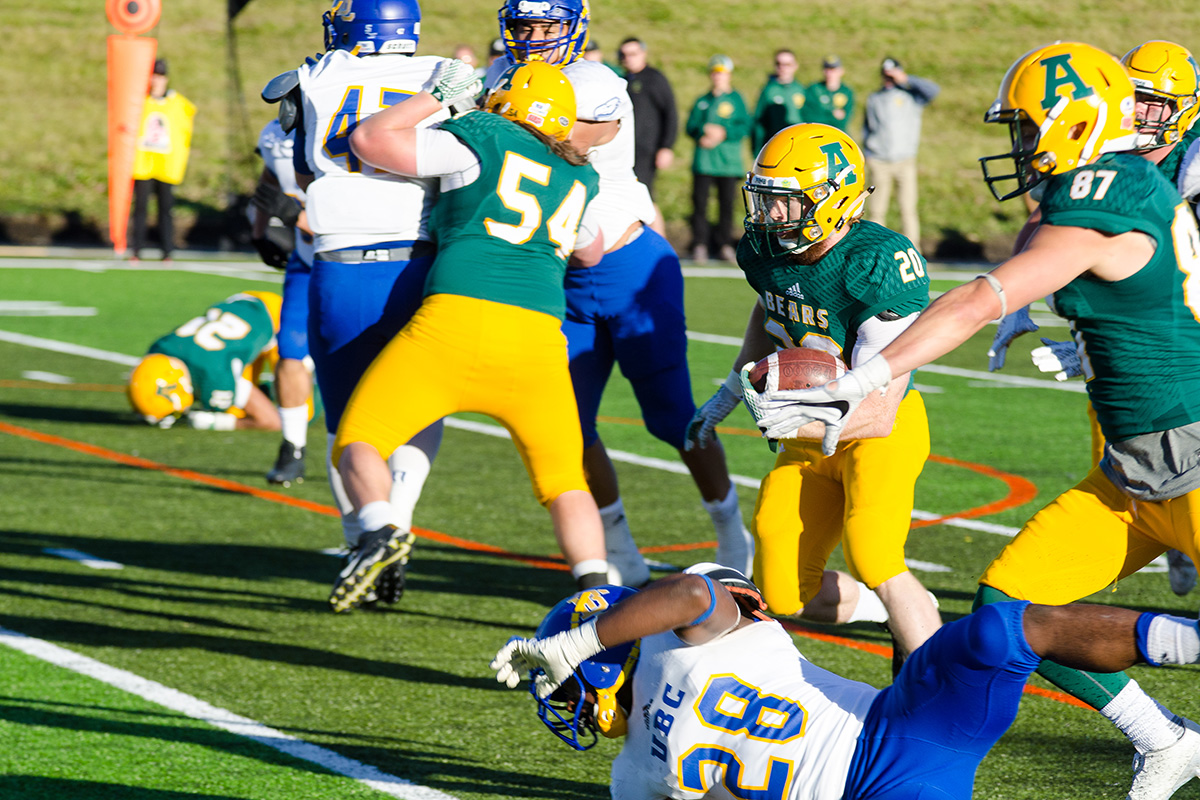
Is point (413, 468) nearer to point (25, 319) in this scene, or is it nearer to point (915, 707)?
point (915, 707)

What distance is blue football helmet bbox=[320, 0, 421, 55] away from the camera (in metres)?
4.81

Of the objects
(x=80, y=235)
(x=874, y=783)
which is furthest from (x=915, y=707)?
(x=80, y=235)

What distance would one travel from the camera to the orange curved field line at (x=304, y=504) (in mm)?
4887

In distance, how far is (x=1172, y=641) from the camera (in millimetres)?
2533

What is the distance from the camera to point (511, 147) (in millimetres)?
4355

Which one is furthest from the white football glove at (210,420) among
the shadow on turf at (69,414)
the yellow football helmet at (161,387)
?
the shadow on turf at (69,414)

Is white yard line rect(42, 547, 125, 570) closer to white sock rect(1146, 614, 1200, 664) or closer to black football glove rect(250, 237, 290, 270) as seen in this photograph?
black football glove rect(250, 237, 290, 270)

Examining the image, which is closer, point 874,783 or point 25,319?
point 874,783

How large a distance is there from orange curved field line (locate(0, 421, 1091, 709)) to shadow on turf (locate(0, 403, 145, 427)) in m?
0.31

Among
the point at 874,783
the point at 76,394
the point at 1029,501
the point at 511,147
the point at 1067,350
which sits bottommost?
the point at 76,394

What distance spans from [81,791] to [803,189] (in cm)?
235

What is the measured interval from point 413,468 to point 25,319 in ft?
31.9

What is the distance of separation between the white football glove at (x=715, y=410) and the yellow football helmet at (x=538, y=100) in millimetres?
896

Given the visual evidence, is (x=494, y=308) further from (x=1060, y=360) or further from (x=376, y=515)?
(x=1060, y=360)
